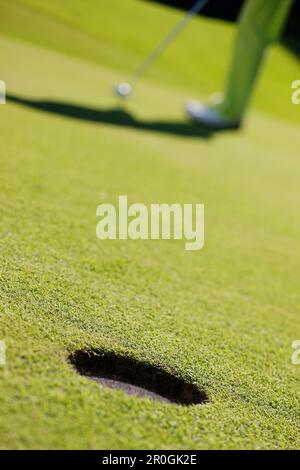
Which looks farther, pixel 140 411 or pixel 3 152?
pixel 3 152

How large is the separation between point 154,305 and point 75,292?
1.22 ft

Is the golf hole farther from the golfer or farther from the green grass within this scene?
the golfer

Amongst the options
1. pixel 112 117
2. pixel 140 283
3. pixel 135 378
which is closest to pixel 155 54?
pixel 112 117

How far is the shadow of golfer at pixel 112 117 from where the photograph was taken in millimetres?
4637

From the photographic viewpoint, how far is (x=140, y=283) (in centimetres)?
241

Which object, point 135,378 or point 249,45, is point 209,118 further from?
point 135,378

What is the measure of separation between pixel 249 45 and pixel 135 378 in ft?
16.1

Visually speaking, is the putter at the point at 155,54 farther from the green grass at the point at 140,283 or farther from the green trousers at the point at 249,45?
the green trousers at the point at 249,45

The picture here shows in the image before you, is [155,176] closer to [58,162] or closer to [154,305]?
[58,162]

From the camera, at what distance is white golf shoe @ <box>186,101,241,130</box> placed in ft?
19.7
